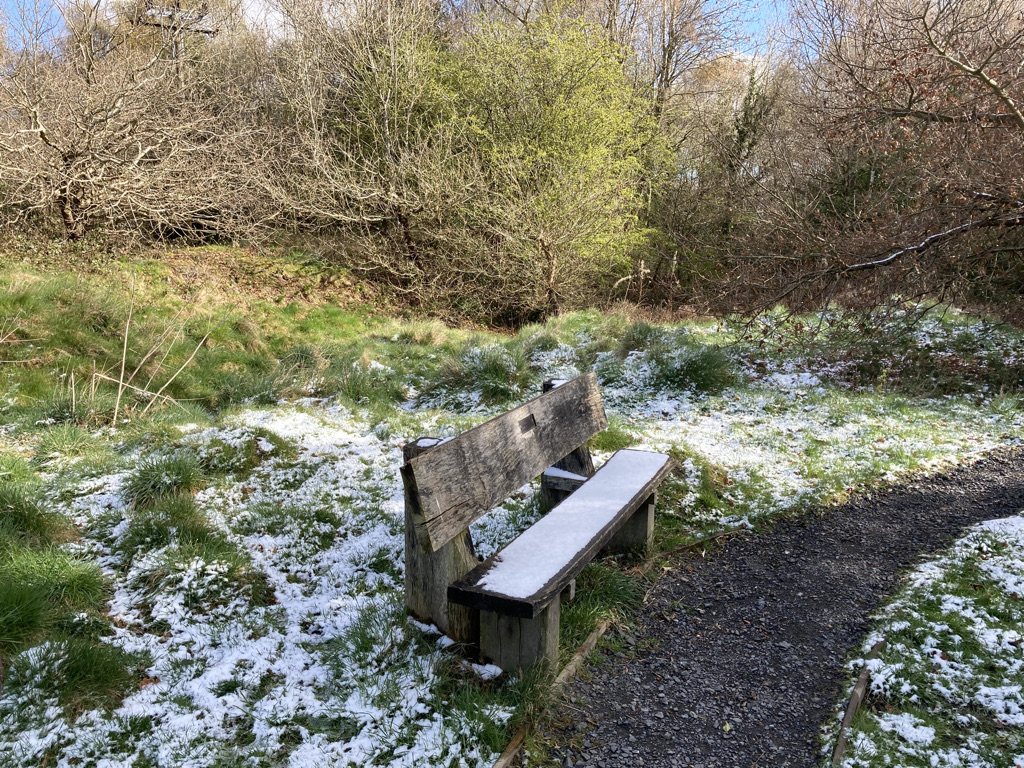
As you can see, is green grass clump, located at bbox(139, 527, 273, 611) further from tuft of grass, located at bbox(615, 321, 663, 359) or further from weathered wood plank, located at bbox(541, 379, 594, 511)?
tuft of grass, located at bbox(615, 321, 663, 359)

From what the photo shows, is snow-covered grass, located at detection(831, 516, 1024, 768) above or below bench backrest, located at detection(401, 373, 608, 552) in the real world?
below

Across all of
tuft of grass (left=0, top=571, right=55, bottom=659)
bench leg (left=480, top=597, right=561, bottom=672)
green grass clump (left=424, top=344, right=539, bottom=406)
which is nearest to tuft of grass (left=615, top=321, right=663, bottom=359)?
green grass clump (left=424, top=344, right=539, bottom=406)

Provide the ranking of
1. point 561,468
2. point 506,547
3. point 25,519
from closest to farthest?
point 506,547 → point 25,519 → point 561,468

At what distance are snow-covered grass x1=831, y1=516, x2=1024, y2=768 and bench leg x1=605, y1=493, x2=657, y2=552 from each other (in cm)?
132

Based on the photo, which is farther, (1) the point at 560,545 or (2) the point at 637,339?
(2) the point at 637,339

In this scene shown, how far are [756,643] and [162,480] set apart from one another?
368 centimetres

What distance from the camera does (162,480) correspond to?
14.2 ft

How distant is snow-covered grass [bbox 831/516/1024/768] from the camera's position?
2.66 meters

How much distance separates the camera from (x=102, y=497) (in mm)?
4281

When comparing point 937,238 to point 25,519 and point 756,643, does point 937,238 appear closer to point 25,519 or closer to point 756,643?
point 756,643

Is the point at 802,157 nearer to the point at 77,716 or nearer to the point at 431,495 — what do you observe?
the point at 431,495

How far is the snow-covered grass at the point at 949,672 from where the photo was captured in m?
2.66

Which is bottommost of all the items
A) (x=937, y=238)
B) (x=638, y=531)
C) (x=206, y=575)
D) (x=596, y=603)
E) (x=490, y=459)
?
(x=596, y=603)

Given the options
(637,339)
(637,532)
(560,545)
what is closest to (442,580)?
(560,545)
